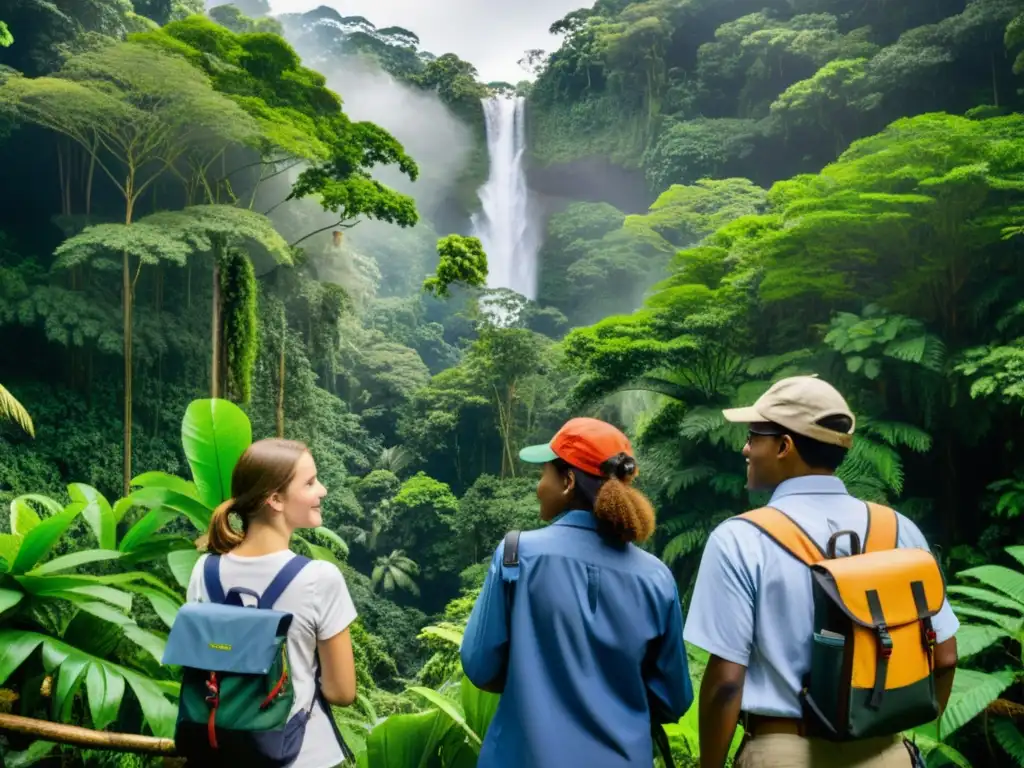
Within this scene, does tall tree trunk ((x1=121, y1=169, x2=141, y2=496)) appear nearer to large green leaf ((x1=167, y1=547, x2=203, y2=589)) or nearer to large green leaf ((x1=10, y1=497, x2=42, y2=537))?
large green leaf ((x1=10, y1=497, x2=42, y2=537))

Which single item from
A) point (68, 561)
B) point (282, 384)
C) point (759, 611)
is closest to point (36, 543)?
point (68, 561)

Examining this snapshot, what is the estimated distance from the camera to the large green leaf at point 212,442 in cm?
217

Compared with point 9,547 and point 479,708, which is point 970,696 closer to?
point 479,708

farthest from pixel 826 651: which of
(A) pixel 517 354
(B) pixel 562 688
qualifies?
(A) pixel 517 354

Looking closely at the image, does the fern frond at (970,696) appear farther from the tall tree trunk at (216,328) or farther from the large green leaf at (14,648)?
the tall tree trunk at (216,328)

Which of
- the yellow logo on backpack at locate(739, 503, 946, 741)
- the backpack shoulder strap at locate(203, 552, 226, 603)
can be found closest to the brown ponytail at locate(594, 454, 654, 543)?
the yellow logo on backpack at locate(739, 503, 946, 741)

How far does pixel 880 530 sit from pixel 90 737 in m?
1.31

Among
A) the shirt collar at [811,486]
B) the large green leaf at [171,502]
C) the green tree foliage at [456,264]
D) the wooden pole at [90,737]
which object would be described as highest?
the green tree foliage at [456,264]

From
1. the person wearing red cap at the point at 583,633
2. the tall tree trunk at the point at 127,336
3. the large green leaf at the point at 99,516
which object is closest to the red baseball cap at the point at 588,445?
the person wearing red cap at the point at 583,633

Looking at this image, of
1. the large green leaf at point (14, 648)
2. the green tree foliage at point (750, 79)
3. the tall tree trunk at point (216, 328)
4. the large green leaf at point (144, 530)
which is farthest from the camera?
the green tree foliage at point (750, 79)

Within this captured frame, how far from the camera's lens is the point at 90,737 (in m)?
1.27

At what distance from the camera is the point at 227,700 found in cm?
105

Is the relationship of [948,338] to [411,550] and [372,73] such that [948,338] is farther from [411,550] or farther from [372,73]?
[372,73]

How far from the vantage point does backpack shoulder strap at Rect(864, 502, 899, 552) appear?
1153 millimetres
